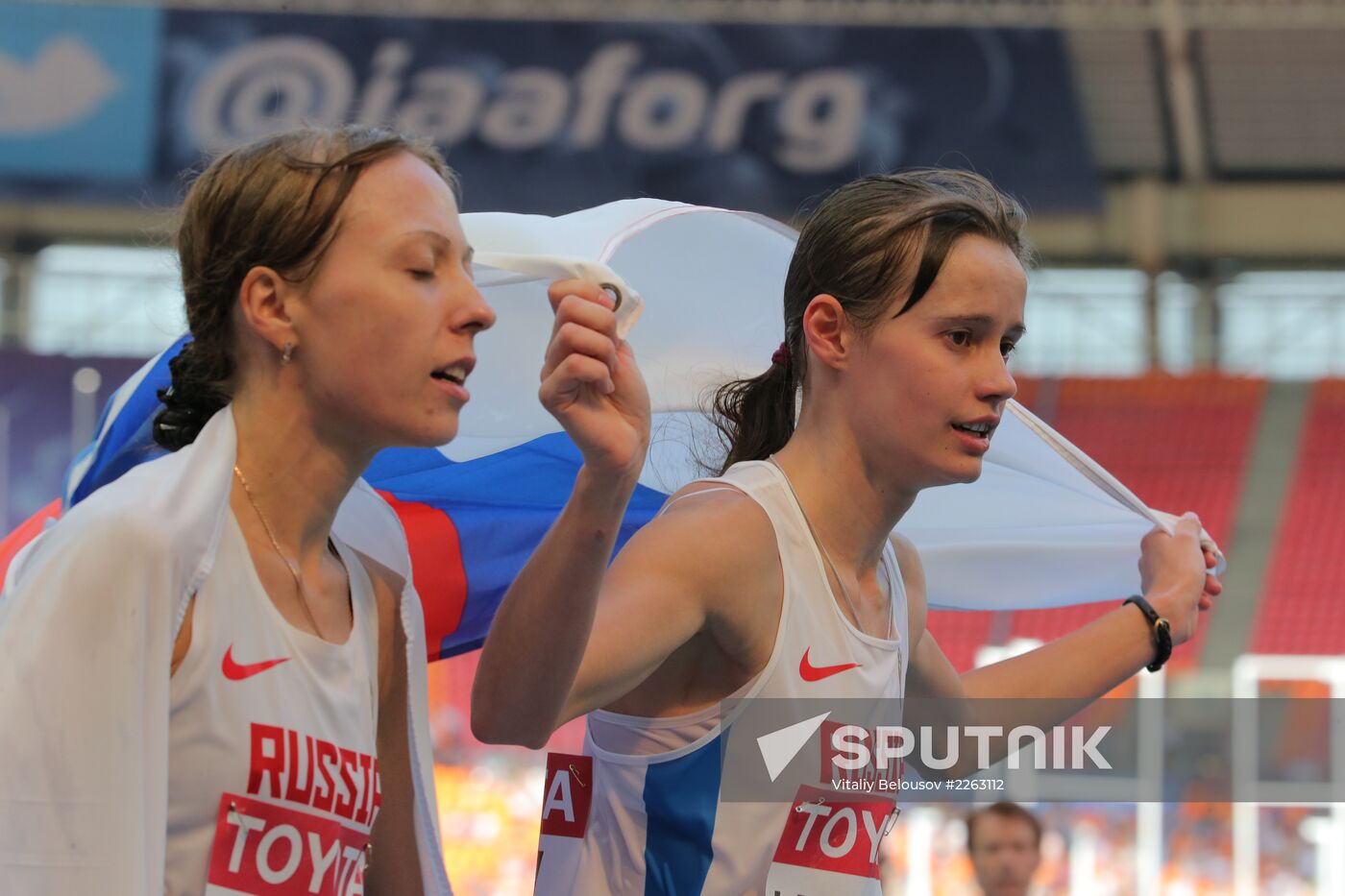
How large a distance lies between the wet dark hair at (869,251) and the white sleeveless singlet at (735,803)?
0.83ft

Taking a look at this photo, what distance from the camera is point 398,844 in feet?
6.15

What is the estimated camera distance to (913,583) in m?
2.50

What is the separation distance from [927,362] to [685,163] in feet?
47.6

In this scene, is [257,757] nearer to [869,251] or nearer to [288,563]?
[288,563]

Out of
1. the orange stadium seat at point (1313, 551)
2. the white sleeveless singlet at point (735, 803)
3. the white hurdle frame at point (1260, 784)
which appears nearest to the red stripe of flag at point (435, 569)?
the white sleeveless singlet at point (735, 803)

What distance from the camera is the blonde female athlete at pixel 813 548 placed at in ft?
6.59

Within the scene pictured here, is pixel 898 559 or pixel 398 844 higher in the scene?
pixel 898 559

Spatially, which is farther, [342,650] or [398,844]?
[398,844]

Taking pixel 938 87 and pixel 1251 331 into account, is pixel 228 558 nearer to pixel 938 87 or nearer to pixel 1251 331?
pixel 938 87

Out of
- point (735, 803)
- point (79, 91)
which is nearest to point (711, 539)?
point (735, 803)

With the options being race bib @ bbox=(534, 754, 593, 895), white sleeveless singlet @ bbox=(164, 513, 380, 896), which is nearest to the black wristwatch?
race bib @ bbox=(534, 754, 593, 895)

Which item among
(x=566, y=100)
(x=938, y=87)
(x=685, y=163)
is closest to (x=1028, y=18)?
(x=938, y=87)

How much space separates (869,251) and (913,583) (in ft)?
1.99

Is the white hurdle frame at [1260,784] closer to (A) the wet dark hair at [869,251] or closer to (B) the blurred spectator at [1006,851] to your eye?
(B) the blurred spectator at [1006,851]
